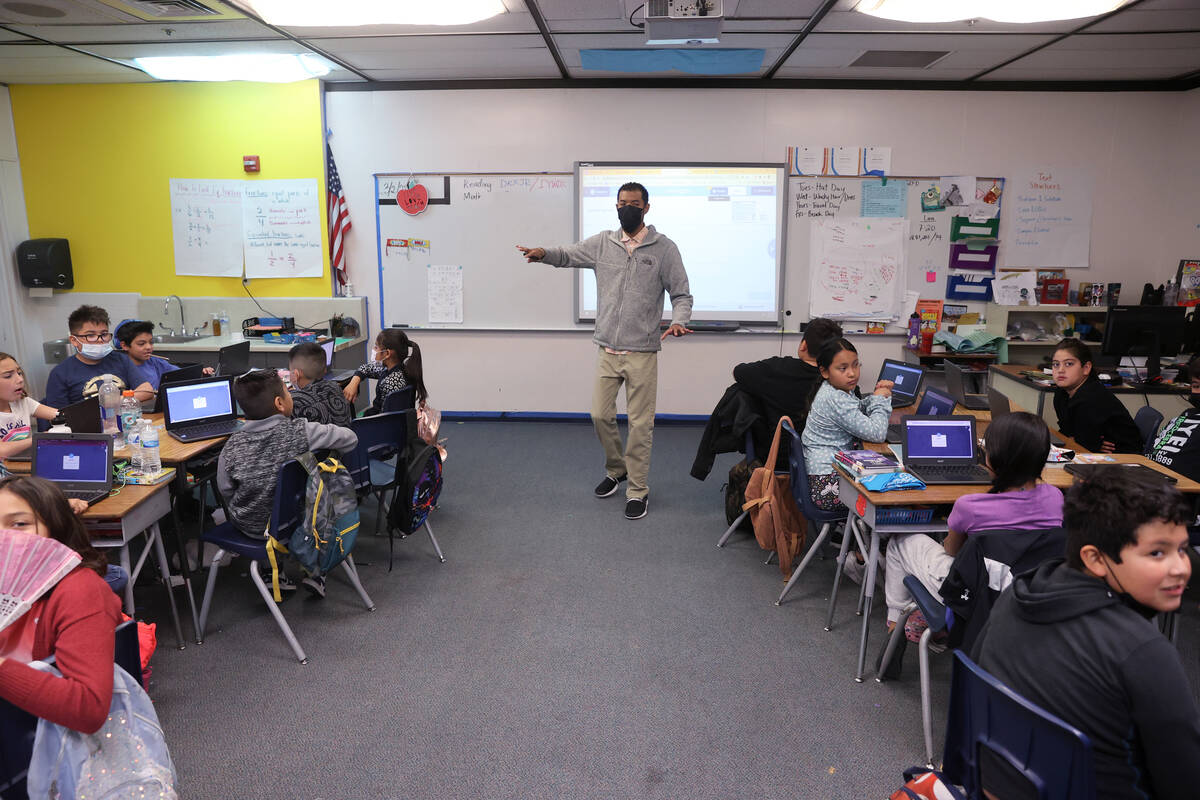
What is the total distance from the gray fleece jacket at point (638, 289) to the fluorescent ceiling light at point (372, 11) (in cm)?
128

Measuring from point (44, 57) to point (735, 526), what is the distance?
18.1 feet

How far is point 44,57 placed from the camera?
16.5 feet

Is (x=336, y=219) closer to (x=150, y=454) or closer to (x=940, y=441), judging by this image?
(x=150, y=454)

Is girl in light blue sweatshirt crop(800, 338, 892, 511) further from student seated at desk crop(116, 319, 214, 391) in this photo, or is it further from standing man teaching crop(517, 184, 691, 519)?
student seated at desk crop(116, 319, 214, 391)

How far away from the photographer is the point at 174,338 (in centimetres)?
592

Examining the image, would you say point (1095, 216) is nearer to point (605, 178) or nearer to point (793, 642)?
point (605, 178)

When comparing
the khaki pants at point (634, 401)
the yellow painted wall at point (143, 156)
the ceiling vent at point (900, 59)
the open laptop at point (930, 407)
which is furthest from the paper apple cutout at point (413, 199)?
the open laptop at point (930, 407)

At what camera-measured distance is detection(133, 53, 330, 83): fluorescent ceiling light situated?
505 centimetres

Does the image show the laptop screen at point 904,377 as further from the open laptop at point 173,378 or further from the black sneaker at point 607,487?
the open laptop at point 173,378

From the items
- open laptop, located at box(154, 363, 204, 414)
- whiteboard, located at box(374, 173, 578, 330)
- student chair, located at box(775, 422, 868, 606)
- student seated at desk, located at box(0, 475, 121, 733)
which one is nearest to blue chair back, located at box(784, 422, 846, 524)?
student chair, located at box(775, 422, 868, 606)

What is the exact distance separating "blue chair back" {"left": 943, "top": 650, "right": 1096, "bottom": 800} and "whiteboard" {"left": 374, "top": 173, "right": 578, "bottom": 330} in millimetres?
4857

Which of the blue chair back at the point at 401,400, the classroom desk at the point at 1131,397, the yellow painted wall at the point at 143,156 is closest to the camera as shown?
the blue chair back at the point at 401,400

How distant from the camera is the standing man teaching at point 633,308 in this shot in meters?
4.29

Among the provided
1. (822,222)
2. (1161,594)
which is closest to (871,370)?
(822,222)
